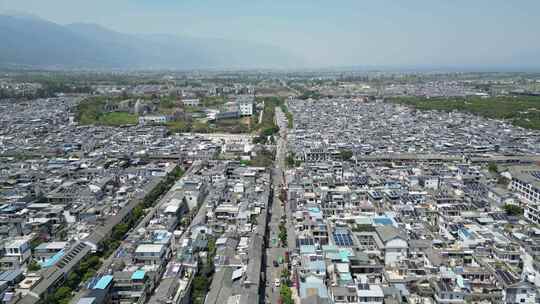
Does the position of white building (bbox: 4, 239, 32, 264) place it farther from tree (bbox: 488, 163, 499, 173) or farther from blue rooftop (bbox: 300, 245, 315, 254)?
tree (bbox: 488, 163, 499, 173)

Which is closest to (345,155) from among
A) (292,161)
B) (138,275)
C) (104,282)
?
(292,161)

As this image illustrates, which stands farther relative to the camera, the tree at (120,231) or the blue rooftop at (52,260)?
the tree at (120,231)

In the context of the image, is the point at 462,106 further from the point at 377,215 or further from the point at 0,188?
the point at 0,188

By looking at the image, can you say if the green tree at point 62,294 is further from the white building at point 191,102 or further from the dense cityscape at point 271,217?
the white building at point 191,102

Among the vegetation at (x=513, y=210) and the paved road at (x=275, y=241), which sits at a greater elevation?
the vegetation at (x=513, y=210)

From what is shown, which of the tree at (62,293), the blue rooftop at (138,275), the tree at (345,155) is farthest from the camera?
the tree at (345,155)

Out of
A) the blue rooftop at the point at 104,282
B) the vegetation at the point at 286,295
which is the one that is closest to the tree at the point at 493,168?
the vegetation at the point at 286,295

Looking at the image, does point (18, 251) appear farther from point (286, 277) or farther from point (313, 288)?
point (313, 288)
